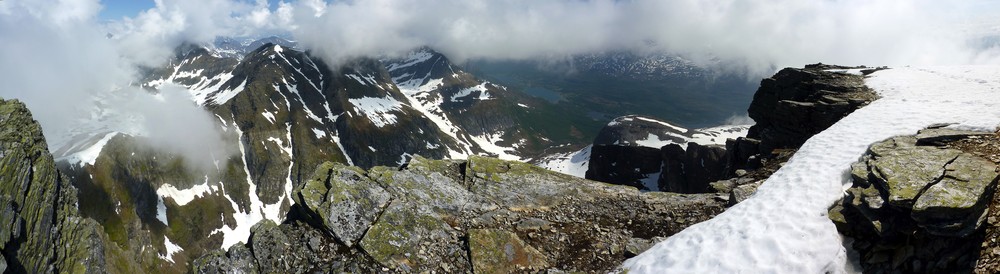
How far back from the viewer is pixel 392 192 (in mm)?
22812

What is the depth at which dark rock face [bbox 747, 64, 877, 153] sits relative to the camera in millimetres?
32131

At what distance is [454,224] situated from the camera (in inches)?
815

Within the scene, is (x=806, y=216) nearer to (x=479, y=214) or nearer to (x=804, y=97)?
(x=479, y=214)

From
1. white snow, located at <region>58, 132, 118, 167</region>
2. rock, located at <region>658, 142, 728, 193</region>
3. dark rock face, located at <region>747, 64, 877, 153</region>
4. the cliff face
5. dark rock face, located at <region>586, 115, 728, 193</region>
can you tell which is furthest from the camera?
white snow, located at <region>58, 132, 118, 167</region>

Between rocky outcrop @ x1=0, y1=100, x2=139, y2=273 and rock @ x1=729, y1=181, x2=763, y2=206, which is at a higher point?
rocky outcrop @ x1=0, y1=100, x2=139, y2=273

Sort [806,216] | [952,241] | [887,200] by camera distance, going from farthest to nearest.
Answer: [806,216], [887,200], [952,241]

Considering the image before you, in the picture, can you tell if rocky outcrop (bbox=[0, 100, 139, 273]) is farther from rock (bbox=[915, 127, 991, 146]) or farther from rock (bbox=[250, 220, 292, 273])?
rock (bbox=[915, 127, 991, 146])

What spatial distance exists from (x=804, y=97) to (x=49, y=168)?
199ft

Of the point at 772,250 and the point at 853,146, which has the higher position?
the point at 853,146

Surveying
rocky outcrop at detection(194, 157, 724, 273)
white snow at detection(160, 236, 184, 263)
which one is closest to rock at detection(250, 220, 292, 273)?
rocky outcrop at detection(194, 157, 724, 273)

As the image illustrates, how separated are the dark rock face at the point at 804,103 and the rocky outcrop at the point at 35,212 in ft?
166

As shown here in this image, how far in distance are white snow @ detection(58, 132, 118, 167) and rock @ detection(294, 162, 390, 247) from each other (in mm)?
212472

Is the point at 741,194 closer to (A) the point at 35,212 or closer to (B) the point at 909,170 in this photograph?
(B) the point at 909,170

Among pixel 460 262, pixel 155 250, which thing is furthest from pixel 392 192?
pixel 155 250
